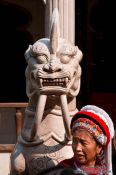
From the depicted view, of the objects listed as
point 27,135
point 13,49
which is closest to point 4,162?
point 27,135

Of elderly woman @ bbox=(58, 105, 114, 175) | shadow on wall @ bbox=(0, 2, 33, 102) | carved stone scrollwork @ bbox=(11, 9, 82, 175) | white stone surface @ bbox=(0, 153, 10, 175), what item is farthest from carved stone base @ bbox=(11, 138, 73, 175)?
shadow on wall @ bbox=(0, 2, 33, 102)

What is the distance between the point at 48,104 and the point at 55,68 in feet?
0.81

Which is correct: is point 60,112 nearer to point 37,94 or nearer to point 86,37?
point 37,94

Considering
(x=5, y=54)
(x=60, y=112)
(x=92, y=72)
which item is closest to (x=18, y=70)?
(x=5, y=54)

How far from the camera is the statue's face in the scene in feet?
11.4

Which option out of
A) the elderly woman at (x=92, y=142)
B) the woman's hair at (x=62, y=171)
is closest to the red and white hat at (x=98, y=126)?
the elderly woman at (x=92, y=142)

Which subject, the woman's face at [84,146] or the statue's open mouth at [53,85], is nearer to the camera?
the woman's face at [84,146]

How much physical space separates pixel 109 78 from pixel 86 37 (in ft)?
3.95

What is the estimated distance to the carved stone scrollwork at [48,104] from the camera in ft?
11.4

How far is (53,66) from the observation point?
3.47m

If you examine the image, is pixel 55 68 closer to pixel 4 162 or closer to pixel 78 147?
pixel 78 147

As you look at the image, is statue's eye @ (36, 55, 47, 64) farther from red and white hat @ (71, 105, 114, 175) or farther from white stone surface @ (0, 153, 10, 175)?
white stone surface @ (0, 153, 10, 175)

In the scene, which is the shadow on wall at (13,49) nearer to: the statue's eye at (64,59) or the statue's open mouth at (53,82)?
the statue's eye at (64,59)

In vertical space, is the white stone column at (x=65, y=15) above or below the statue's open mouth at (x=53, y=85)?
below
